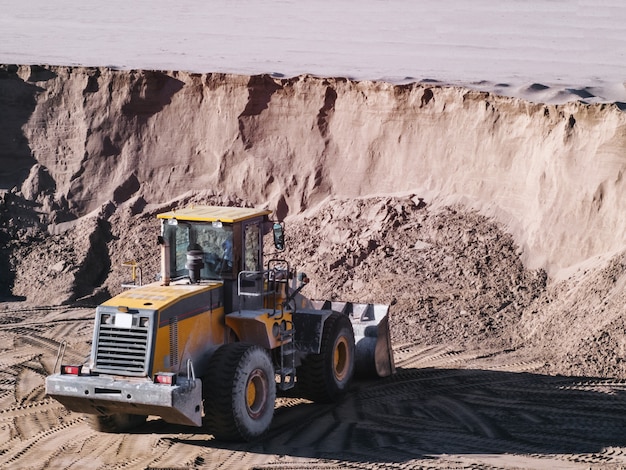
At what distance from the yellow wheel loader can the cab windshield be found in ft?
0.04

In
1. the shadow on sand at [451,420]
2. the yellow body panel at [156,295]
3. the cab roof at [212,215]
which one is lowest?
the shadow on sand at [451,420]

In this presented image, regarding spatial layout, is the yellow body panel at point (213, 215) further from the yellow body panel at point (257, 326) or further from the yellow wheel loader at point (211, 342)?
the yellow body panel at point (257, 326)

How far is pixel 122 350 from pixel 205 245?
190 cm

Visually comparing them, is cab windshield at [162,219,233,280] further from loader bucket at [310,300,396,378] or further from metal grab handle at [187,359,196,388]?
loader bucket at [310,300,396,378]

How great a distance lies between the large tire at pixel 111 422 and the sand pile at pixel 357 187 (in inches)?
276

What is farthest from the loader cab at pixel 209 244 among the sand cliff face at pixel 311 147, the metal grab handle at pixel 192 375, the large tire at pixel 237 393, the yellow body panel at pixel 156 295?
the sand cliff face at pixel 311 147

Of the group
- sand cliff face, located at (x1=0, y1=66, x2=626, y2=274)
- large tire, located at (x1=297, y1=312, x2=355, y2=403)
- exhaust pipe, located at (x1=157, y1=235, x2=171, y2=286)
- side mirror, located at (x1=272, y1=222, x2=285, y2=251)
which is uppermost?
sand cliff face, located at (x1=0, y1=66, x2=626, y2=274)

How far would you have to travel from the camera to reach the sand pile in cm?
1892

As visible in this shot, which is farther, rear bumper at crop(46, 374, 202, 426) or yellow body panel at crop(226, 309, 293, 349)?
yellow body panel at crop(226, 309, 293, 349)

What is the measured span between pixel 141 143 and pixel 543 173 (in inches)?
390

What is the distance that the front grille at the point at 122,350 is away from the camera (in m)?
11.6

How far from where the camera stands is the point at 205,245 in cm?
1302

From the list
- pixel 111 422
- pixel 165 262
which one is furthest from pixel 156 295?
pixel 111 422

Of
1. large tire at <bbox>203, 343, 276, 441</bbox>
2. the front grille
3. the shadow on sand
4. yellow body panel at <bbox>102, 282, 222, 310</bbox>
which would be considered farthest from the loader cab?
the shadow on sand
